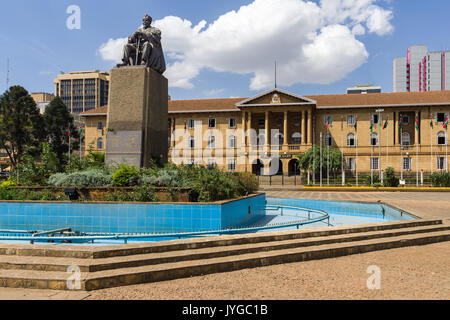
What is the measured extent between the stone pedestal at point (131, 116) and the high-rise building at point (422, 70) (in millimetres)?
160864

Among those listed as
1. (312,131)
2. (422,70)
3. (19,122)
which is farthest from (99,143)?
(422,70)

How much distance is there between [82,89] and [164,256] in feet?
509

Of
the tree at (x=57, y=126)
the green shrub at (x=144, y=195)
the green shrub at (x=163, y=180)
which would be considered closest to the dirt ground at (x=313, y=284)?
the green shrub at (x=144, y=195)

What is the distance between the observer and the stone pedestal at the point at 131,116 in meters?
14.2

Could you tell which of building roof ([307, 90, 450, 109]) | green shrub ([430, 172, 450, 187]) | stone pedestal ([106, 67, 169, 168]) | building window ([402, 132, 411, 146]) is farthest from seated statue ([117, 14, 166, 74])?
building window ([402, 132, 411, 146])

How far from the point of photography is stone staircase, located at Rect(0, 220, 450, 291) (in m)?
5.33

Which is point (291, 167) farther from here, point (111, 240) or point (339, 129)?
point (111, 240)

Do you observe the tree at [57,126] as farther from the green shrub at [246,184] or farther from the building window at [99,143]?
the green shrub at [246,184]

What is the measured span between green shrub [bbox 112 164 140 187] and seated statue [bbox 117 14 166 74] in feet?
15.7

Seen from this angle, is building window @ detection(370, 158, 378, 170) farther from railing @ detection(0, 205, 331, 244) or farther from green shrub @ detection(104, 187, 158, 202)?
green shrub @ detection(104, 187, 158, 202)

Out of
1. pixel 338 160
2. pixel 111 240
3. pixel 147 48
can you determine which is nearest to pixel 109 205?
pixel 111 240

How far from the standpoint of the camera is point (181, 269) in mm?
5828

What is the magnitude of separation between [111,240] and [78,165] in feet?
22.4

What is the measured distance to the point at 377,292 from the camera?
203 inches
